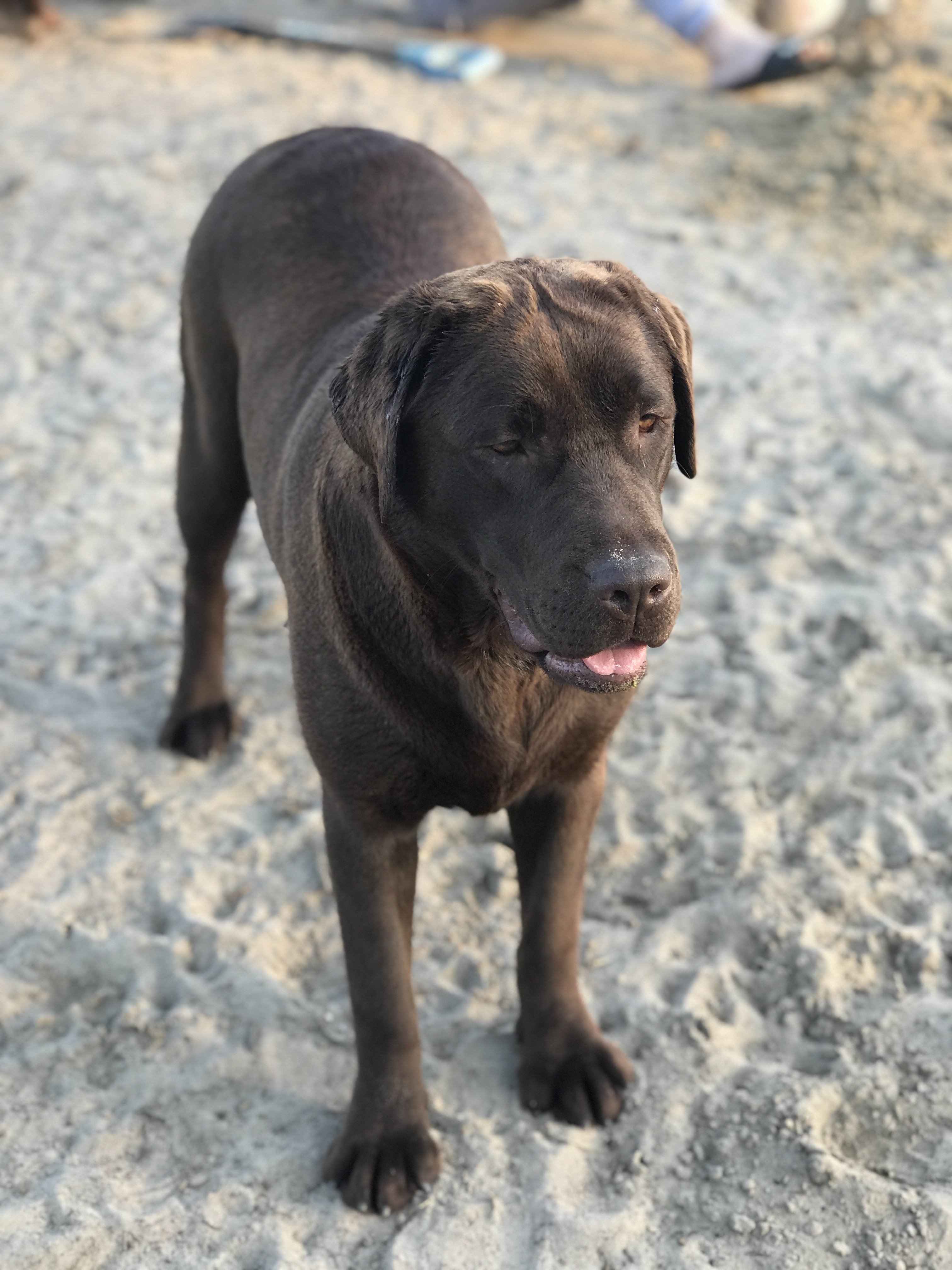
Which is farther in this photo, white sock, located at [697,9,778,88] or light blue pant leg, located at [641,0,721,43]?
light blue pant leg, located at [641,0,721,43]

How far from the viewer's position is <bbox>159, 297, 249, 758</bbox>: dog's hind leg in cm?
367

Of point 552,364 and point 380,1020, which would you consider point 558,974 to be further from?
point 552,364

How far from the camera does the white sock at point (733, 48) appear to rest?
28.2ft

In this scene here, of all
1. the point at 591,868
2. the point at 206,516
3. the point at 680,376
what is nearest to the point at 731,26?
the point at 206,516

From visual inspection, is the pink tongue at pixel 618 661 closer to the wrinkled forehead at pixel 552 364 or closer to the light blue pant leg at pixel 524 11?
the wrinkled forehead at pixel 552 364

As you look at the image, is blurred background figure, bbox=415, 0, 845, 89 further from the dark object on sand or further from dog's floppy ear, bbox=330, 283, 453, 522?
dog's floppy ear, bbox=330, 283, 453, 522

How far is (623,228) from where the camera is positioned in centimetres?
706

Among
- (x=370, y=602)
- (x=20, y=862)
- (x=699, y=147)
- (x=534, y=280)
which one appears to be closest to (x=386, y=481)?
(x=370, y=602)

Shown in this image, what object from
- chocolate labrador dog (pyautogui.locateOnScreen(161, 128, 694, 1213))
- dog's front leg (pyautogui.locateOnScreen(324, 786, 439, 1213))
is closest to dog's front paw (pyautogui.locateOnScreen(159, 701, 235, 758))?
chocolate labrador dog (pyautogui.locateOnScreen(161, 128, 694, 1213))

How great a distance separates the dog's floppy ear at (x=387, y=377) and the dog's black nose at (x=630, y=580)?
0.44 metres

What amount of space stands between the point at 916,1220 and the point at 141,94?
8.25m

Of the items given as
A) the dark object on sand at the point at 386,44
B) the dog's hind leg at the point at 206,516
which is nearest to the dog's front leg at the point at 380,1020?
the dog's hind leg at the point at 206,516

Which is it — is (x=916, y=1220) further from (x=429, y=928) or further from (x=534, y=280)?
(x=534, y=280)

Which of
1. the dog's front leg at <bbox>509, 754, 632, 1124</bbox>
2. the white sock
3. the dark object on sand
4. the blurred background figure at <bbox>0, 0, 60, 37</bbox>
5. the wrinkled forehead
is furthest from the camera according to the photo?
the blurred background figure at <bbox>0, 0, 60, 37</bbox>
